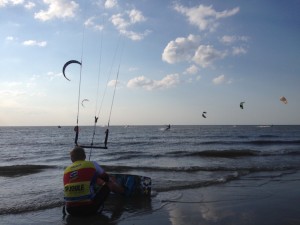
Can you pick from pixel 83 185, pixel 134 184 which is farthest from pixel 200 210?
pixel 83 185

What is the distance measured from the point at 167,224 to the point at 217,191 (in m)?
3.92

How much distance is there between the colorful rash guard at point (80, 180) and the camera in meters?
6.39

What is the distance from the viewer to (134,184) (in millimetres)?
9430

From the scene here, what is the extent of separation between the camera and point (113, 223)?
701cm

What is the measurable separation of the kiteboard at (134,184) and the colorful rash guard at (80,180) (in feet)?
9.47

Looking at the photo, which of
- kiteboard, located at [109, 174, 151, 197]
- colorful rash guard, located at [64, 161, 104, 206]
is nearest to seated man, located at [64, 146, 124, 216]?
colorful rash guard, located at [64, 161, 104, 206]

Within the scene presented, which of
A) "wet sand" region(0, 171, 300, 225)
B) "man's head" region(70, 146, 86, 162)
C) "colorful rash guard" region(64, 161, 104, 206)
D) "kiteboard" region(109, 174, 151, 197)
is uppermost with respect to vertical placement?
"man's head" region(70, 146, 86, 162)

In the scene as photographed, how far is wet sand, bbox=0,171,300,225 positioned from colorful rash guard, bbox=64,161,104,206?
0.74 meters

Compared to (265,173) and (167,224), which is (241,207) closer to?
(167,224)

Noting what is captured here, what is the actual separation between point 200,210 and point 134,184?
7.23 feet

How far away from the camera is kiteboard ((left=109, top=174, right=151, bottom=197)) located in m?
9.38

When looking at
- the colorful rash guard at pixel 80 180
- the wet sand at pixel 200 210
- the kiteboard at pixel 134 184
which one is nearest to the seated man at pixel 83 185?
the colorful rash guard at pixel 80 180

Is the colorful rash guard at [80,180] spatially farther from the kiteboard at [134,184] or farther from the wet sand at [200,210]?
the kiteboard at [134,184]

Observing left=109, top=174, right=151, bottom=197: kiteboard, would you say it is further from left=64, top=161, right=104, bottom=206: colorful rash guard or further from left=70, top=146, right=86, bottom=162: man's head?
left=70, top=146, right=86, bottom=162: man's head
